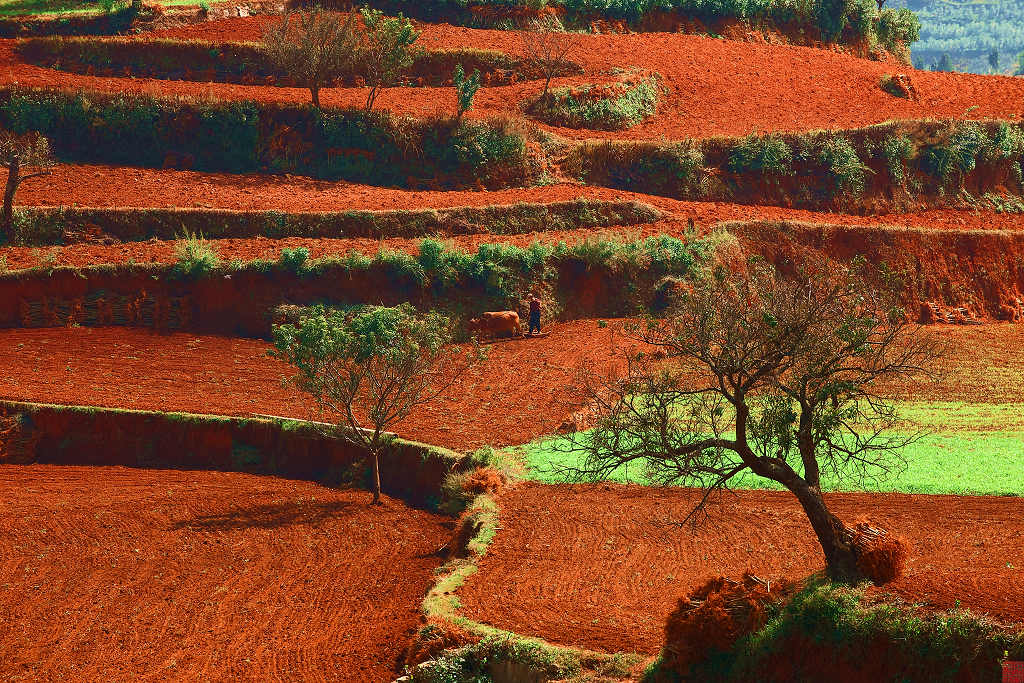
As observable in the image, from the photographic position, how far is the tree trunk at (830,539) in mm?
18062

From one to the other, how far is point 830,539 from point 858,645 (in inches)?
71.7

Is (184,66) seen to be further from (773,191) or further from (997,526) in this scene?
(997,526)

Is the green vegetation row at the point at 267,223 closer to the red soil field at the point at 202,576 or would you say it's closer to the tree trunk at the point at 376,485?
the red soil field at the point at 202,576

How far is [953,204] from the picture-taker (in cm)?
4834

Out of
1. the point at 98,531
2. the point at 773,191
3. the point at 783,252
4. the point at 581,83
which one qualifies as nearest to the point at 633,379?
the point at 98,531

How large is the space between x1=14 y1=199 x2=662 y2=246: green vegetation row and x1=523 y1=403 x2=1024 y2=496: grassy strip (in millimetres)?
13970

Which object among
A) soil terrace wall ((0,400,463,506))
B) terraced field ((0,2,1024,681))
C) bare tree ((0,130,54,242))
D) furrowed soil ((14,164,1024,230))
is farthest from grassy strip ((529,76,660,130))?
soil terrace wall ((0,400,463,506))

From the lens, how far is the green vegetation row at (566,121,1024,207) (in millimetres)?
48156

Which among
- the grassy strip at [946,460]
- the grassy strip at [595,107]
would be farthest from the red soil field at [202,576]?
A: the grassy strip at [595,107]

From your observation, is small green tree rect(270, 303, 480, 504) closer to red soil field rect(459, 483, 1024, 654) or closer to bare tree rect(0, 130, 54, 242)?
red soil field rect(459, 483, 1024, 654)

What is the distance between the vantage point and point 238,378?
35.2m

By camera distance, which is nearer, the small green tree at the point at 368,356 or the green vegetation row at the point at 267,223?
the small green tree at the point at 368,356

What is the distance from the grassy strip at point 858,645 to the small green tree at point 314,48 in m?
36.0

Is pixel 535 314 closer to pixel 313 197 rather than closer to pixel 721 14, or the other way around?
pixel 313 197
